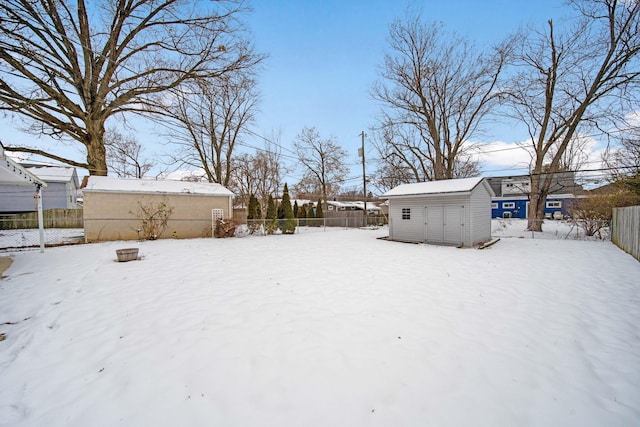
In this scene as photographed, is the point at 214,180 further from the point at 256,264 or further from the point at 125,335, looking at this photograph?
the point at 125,335

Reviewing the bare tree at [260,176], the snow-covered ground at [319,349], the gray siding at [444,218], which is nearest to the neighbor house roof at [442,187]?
the gray siding at [444,218]

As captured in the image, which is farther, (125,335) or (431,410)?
(125,335)

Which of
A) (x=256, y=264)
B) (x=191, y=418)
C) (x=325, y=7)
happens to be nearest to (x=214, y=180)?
(x=325, y=7)

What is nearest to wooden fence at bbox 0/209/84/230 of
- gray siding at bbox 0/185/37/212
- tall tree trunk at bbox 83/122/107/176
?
gray siding at bbox 0/185/37/212

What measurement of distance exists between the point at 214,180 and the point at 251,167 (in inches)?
214

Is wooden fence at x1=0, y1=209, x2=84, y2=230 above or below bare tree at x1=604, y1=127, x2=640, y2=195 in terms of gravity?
below

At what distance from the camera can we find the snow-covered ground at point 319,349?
6.63ft

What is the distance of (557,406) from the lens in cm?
206

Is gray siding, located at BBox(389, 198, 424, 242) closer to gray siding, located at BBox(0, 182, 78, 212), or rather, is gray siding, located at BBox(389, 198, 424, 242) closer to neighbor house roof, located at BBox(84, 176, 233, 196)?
neighbor house roof, located at BBox(84, 176, 233, 196)

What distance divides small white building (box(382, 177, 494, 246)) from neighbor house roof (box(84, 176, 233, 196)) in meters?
9.44

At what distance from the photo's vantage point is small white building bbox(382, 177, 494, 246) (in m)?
10.7

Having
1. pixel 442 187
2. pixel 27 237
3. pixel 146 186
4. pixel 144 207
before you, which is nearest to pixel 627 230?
pixel 442 187

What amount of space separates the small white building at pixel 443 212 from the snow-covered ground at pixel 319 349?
16.7ft

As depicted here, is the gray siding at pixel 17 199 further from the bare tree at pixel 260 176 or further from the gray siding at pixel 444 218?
A: the gray siding at pixel 444 218
